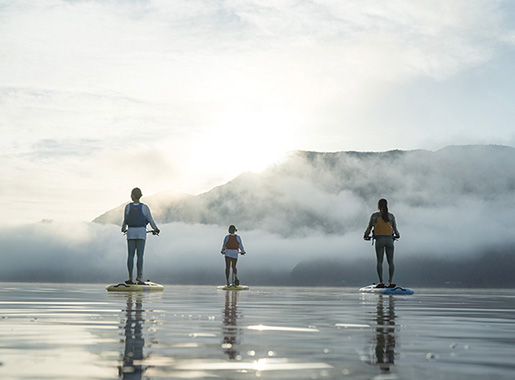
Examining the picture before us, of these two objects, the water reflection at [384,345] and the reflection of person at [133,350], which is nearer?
the reflection of person at [133,350]

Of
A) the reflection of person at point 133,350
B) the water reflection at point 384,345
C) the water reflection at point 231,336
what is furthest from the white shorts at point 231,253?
the reflection of person at point 133,350

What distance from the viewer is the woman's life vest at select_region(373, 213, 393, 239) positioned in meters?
22.3

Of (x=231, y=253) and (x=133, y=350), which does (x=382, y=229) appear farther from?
(x=133, y=350)

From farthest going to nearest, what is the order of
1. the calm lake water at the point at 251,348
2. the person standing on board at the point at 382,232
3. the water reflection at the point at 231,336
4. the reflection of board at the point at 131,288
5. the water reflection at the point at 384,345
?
the person standing on board at the point at 382,232
the reflection of board at the point at 131,288
the water reflection at the point at 231,336
the water reflection at the point at 384,345
the calm lake water at the point at 251,348

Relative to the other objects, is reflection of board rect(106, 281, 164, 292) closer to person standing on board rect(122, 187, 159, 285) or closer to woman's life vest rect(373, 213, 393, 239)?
person standing on board rect(122, 187, 159, 285)

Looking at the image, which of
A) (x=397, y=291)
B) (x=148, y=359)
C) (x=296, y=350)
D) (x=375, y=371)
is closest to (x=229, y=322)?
(x=296, y=350)

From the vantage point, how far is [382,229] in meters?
22.4

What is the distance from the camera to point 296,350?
5.88 metres

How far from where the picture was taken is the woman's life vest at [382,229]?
2233 cm

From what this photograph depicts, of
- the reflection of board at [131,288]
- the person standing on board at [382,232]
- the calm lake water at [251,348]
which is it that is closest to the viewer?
the calm lake water at [251,348]

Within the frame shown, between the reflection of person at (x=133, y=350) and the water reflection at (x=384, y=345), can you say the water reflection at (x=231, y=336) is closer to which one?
the reflection of person at (x=133, y=350)

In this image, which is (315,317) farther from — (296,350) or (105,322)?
(296,350)

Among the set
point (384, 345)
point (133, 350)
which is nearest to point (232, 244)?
point (384, 345)

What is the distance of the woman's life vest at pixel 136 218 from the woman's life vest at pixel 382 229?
5.85 m
